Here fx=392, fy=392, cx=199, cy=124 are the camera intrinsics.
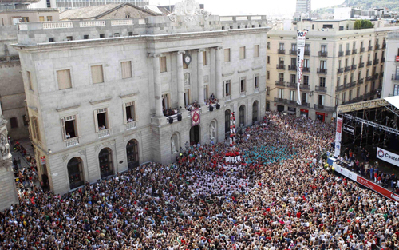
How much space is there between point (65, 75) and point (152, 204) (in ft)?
46.8

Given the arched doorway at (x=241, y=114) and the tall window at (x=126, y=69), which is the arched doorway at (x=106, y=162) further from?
the arched doorway at (x=241, y=114)

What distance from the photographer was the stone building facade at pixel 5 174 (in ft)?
106

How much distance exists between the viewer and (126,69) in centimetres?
4081

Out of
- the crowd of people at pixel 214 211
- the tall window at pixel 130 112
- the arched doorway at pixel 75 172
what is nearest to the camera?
the crowd of people at pixel 214 211

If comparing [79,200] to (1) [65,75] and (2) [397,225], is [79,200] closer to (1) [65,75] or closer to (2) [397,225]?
(1) [65,75]

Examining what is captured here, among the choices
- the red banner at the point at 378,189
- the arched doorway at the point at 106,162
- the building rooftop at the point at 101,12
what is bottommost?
the red banner at the point at 378,189

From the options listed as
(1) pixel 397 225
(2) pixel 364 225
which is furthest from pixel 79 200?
(1) pixel 397 225

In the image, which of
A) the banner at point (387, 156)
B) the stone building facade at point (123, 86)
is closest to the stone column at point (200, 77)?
the stone building facade at point (123, 86)

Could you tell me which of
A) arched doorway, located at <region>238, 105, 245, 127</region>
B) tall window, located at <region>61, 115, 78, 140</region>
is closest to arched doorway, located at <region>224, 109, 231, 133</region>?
arched doorway, located at <region>238, 105, 245, 127</region>

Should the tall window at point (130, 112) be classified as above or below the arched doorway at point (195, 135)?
above

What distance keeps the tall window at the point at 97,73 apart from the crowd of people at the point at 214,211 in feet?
32.1

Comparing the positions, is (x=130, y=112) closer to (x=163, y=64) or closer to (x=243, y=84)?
(x=163, y=64)

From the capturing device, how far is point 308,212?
102ft

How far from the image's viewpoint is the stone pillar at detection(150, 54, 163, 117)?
41719mm
